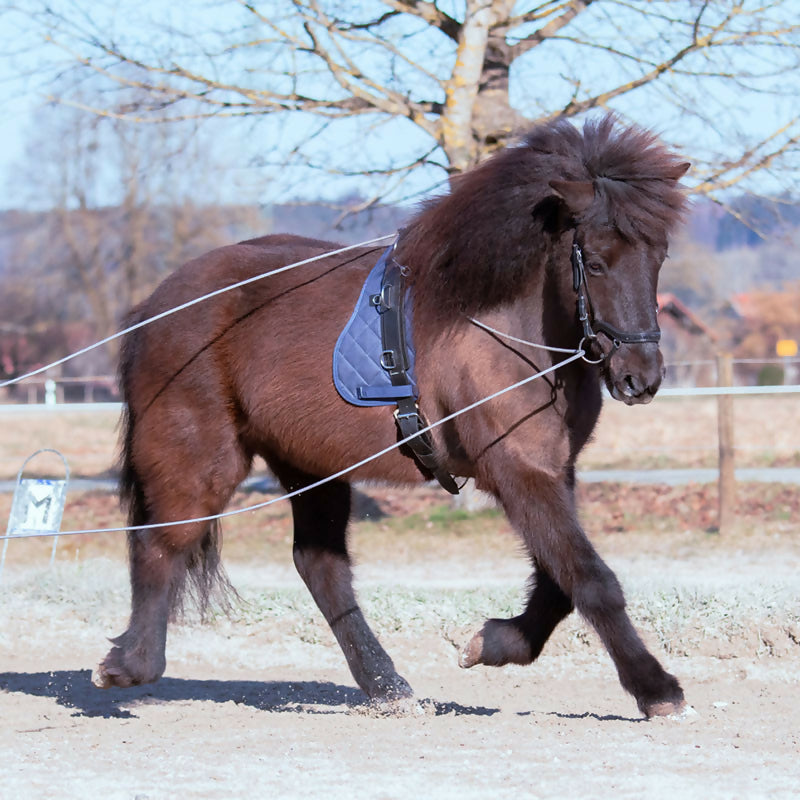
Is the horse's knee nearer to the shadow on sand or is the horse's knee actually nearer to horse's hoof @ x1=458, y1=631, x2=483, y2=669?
horse's hoof @ x1=458, y1=631, x2=483, y2=669

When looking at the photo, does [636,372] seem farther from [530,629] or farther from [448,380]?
[530,629]

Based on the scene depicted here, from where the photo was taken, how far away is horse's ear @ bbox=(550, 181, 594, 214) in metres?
4.26

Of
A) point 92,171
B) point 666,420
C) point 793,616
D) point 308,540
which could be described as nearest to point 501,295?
point 308,540

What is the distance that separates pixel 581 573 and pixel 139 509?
240cm

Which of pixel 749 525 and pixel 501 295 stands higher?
pixel 501 295

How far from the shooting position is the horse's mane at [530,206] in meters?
4.30

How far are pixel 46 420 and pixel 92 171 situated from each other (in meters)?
18.9

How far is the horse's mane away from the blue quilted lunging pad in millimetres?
230

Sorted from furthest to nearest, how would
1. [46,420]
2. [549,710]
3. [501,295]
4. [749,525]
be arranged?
[46,420], [749,525], [549,710], [501,295]

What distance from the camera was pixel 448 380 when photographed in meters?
4.71

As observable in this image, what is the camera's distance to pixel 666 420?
814 inches

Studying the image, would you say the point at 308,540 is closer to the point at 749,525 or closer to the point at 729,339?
the point at 749,525

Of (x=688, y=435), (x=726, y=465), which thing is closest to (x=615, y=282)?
(x=726, y=465)

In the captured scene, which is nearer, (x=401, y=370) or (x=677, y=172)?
(x=677, y=172)
